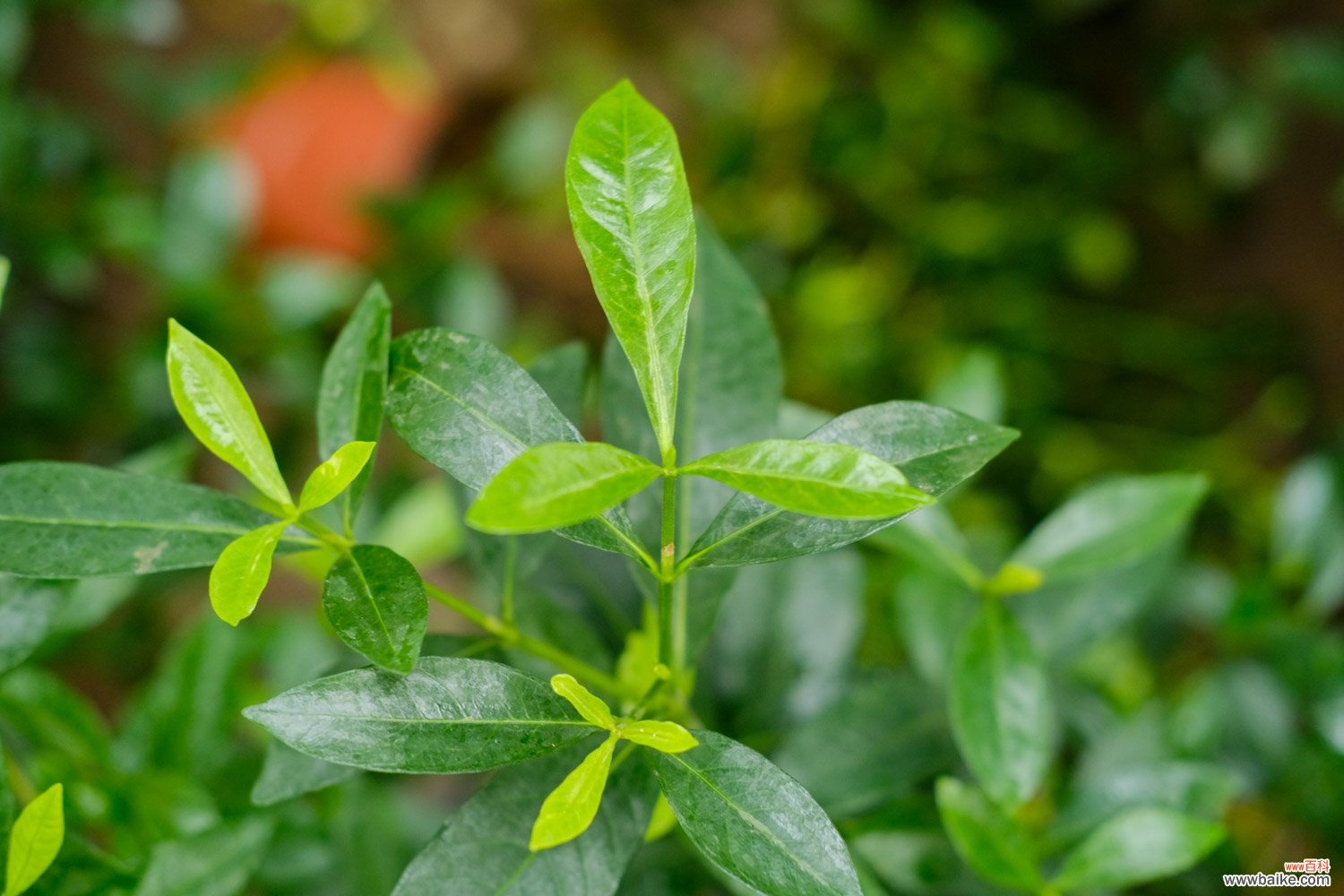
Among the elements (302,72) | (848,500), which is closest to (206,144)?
(302,72)

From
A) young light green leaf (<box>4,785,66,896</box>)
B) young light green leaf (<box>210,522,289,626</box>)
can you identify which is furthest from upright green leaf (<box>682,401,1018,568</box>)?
young light green leaf (<box>4,785,66,896</box>)

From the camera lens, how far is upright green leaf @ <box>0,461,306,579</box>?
0.46 m

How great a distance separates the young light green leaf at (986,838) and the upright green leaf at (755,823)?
0.21 metres

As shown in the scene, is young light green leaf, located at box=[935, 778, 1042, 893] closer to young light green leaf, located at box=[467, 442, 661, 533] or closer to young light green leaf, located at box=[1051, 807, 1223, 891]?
young light green leaf, located at box=[1051, 807, 1223, 891]

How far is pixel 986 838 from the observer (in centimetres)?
61

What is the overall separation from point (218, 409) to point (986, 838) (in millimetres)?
540

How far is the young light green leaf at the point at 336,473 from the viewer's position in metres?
0.45

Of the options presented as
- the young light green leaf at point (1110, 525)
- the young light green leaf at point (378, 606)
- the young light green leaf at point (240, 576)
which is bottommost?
the young light green leaf at point (1110, 525)

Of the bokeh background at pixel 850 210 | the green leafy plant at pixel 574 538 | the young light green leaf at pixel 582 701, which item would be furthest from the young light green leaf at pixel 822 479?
the bokeh background at pixel 850 210

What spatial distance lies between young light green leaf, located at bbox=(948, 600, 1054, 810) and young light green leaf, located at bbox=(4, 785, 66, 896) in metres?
0.53

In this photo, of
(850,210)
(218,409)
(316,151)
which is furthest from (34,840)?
(850,210)

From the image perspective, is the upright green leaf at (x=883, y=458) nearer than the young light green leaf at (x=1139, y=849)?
Yes

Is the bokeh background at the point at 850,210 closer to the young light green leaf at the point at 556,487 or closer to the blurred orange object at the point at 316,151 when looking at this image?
the blurred orange object at the point at 316,151

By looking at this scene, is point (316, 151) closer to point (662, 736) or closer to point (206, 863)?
point (206, 863)
